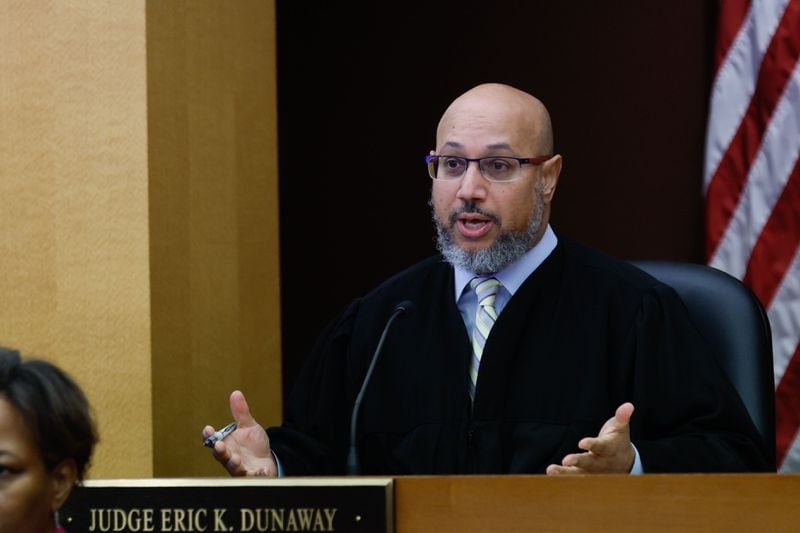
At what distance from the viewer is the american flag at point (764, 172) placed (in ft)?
15.3

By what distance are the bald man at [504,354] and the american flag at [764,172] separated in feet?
4.42

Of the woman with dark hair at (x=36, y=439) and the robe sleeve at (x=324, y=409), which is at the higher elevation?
the woman with dark hair at (x=36, y=439)

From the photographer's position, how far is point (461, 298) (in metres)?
3.48

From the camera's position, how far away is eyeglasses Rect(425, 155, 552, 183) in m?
3.43

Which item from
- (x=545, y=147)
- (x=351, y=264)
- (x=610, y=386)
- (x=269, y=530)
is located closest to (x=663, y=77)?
(x=351, y=264)

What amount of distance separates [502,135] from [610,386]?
0.65m

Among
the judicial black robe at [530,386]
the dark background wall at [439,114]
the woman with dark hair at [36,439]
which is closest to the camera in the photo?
the woman with dark hair at [36,439]

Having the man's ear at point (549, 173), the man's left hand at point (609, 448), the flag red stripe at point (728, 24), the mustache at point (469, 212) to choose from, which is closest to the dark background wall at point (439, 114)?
the flag red stripe at point (728, 24)

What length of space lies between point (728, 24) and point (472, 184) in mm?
1819

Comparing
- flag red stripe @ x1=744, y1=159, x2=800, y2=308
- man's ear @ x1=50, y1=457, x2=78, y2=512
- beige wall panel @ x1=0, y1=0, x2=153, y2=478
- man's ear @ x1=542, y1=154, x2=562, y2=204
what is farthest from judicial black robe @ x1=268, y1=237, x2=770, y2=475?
flag red stripe @ x1=744, y1=159, x2=800, y2=308

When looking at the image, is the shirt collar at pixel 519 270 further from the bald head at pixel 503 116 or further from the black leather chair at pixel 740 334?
the black leather chair at pixel 740 334

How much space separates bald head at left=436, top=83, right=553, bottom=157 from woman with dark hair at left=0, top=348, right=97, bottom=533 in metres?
1.71

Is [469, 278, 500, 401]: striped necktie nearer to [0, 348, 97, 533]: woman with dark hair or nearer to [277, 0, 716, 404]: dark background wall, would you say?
[0, 348, 97, 533]: woman with dark hair

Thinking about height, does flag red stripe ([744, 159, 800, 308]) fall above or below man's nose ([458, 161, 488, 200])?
below
